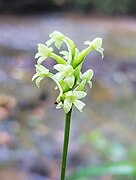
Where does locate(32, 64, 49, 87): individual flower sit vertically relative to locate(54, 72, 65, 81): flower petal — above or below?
above

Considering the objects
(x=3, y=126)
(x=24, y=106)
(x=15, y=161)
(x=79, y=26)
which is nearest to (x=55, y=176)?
(x=15, y=161)

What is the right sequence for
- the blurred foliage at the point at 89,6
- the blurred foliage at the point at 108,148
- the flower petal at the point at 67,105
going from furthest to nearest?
the blurred foliage at the point at 89,6 < the blurred foliage at the point at 108,148 < the flower petal at the point at 67,105

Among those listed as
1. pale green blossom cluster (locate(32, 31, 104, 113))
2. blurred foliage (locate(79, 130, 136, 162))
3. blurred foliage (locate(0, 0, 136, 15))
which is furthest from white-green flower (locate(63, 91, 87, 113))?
blurred foliage (locate(0, 0, 136, 15))

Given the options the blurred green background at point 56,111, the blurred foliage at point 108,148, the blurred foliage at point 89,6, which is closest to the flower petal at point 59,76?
the blurred green background at point 56,111

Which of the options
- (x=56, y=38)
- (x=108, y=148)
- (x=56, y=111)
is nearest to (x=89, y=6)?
(x=56, y=111)

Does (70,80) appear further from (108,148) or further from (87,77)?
(108,148)

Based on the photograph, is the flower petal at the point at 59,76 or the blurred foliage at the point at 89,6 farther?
the blurred foliage at the point at 89,6

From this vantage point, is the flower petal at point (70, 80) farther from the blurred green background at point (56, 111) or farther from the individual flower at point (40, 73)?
the blurred green background at point (56, 111)

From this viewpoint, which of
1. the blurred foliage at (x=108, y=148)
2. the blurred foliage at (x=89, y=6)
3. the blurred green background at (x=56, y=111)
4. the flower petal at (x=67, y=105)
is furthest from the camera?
the blurred foliage at (x=89, y=6)

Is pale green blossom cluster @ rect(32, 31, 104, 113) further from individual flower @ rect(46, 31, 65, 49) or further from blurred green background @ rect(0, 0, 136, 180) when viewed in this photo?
blurred green background @ rect(0, 0, 136, 180)
